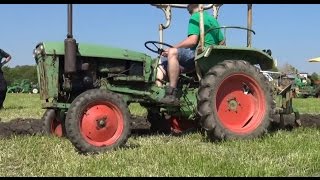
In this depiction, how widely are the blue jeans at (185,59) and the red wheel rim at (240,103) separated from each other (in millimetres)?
552

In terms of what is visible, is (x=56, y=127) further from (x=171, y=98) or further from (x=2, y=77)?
(x=2, y=77)

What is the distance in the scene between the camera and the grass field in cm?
378

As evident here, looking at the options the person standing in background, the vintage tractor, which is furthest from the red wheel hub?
the person standing in background

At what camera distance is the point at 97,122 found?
521cm

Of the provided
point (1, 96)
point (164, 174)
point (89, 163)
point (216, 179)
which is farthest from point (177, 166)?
point (1, 96)

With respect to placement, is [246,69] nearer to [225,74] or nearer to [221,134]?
[225,74]

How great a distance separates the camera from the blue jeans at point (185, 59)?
6.23 m

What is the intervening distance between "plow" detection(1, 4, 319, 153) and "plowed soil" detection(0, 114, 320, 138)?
295mm

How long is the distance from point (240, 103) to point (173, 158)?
7.02 ft

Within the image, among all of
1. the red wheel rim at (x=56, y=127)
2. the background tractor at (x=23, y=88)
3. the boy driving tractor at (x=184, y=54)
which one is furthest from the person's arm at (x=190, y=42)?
the background tractor at (x=23, y=88)

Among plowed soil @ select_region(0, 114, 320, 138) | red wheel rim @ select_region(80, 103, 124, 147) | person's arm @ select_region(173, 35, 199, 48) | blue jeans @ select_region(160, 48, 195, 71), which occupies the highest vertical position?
person's arm @ select_region(173, 35, 199, 48)

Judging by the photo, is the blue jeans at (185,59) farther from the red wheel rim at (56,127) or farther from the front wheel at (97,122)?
the red wheel rim at (56,127)

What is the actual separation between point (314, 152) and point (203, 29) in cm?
226

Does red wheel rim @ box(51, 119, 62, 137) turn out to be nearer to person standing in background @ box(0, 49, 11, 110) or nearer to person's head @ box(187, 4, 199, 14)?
person's head @ box(187, 4, 199, 14)
